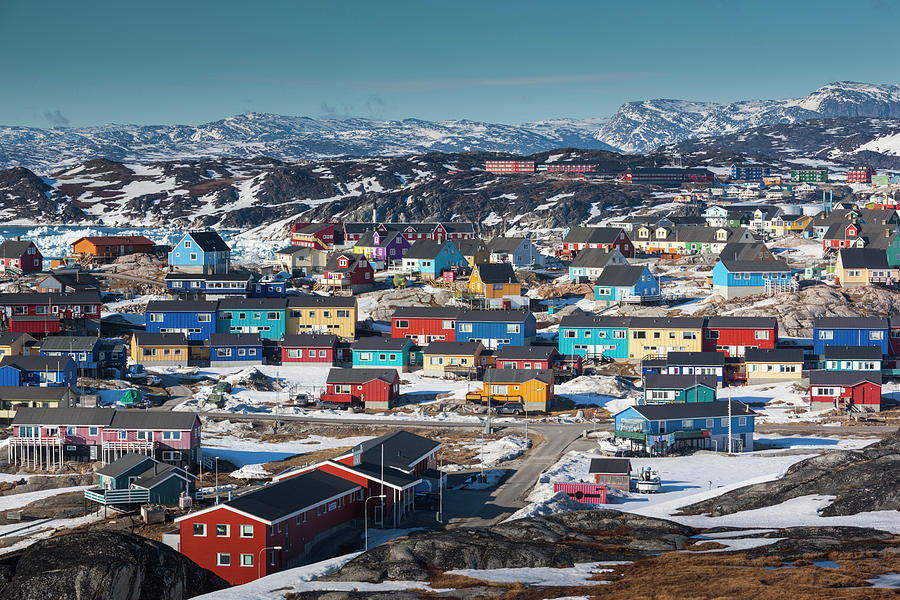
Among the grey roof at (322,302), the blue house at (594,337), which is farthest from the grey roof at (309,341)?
the blue house at (594,337)

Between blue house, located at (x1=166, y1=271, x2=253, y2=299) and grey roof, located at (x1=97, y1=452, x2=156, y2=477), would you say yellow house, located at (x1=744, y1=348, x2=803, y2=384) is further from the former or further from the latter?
blue house, located at (x1=166, y1=271, x2=253, y2=299)

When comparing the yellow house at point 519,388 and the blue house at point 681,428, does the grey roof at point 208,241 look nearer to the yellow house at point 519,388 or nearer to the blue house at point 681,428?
the yellow house at point 519,388

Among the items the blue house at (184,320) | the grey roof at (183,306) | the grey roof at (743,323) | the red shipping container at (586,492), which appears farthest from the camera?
the grey roof at (183,306)

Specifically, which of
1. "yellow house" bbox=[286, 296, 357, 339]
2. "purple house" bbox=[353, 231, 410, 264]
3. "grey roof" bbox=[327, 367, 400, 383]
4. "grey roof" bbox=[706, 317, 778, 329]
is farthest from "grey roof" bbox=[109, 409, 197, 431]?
"purple house" bbox=[353, 231, 410, 264]

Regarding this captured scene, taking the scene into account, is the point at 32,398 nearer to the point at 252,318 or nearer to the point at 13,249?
the point at 252,318

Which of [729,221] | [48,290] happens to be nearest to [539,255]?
[729,221]

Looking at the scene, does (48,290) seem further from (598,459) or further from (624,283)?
(598,459)

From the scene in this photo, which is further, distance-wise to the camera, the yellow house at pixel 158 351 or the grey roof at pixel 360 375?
the yellow house at pixel 158 351
